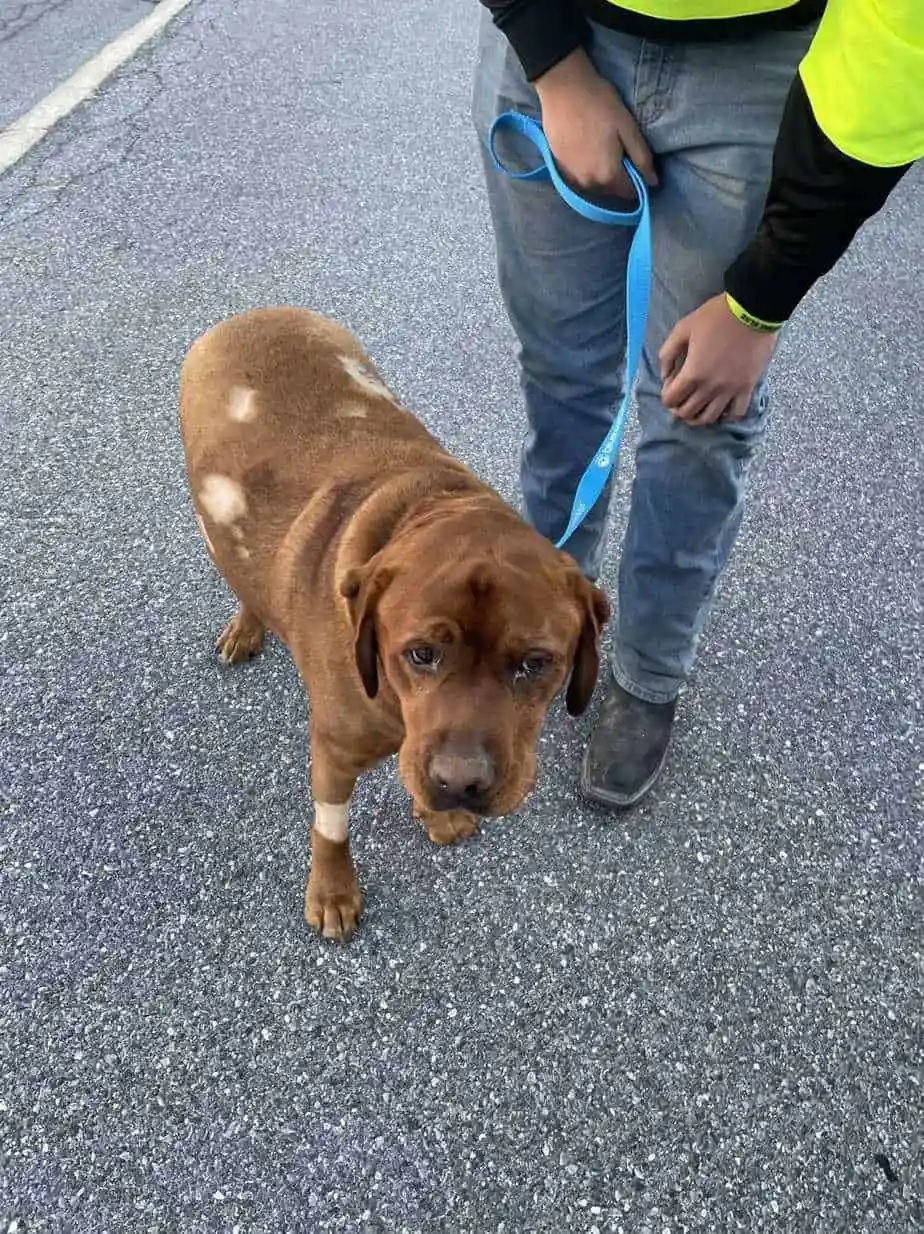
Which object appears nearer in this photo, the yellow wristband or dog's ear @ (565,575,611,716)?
the yellow wristband

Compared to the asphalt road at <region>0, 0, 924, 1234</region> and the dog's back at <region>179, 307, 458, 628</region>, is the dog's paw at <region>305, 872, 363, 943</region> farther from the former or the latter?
the dog's back at <region>179, 307, 458, 628</region>

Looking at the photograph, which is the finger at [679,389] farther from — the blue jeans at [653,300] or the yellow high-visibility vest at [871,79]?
the yellow high-visibility vest at [871,79]

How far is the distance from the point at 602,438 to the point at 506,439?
1198 millimetres

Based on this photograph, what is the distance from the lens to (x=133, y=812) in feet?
8.46

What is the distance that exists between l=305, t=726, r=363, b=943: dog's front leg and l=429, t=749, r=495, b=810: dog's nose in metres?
0.52

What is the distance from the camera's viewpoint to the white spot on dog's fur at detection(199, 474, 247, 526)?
243 centimetres

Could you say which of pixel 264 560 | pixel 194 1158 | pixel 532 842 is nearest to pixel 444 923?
pixel 532 842

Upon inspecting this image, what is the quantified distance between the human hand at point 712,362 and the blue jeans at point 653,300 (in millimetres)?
183

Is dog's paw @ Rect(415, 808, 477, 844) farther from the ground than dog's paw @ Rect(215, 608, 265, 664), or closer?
closer

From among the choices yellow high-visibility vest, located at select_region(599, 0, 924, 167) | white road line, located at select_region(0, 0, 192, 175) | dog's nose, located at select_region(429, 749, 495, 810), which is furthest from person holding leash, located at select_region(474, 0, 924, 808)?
white road line, located at select_region(0, 0, 192, 175)

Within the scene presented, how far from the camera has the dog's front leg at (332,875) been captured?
2312mm

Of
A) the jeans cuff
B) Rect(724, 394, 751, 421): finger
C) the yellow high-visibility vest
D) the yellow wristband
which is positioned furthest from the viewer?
the jeans cuff

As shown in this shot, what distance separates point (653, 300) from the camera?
2.16 metres

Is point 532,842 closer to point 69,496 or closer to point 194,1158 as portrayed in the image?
point 194,1158
